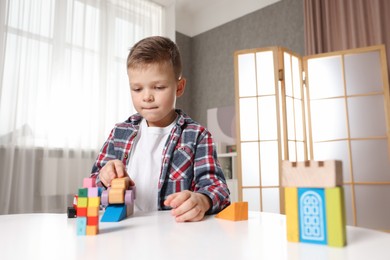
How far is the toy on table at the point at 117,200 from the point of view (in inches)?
24.2

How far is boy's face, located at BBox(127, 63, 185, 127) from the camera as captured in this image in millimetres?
846

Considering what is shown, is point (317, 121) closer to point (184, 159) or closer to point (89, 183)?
point (184, 159)

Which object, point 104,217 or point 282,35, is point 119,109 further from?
point 104,217

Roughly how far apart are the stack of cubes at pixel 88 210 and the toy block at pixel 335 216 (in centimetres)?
33

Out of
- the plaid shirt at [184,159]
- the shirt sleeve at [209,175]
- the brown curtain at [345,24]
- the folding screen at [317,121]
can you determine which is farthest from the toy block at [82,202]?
the brown curtain at [345,24]

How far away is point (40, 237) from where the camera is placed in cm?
46

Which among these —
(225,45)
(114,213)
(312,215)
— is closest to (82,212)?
(114,213)

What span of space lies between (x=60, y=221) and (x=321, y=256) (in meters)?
0.49

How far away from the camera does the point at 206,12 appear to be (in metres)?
4.15

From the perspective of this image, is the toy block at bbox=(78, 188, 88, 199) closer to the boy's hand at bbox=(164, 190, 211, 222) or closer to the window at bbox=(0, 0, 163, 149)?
the boy's hand at bbox=(164, 190, 211, 222)

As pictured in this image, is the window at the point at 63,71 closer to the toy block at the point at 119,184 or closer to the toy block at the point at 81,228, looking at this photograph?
the toy block at the point at 119,184

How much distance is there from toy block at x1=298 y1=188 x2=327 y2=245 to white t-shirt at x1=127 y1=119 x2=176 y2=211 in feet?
2.00

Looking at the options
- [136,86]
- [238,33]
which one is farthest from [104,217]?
[238,33]

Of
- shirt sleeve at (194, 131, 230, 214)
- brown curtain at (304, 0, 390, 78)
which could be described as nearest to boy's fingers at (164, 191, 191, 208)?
shirt sleeve at (194, 131, 230, 214)
